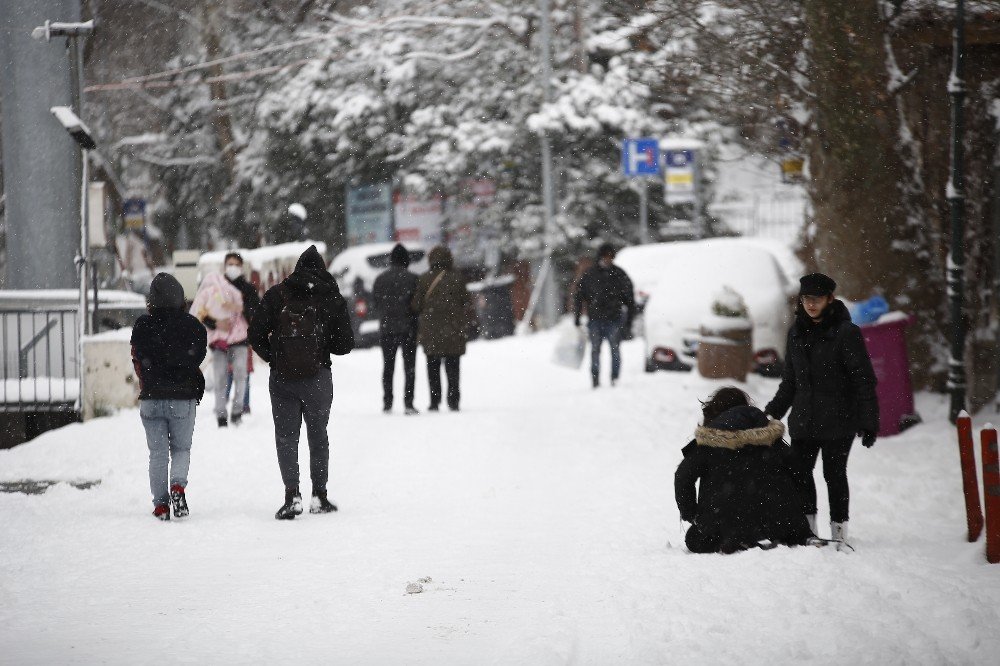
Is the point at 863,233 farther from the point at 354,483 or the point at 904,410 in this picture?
the point at 354,483

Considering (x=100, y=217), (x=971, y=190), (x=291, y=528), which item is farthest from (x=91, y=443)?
(x=971, y=190)

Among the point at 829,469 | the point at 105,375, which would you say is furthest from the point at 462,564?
the point at 105,375

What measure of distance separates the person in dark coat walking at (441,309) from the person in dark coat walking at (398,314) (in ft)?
0.34

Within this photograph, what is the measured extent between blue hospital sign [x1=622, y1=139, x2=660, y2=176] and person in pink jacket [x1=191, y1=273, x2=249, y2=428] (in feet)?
46.6

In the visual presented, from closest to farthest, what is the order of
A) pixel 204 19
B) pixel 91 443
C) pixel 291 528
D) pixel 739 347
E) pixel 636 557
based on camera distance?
pixel 636 557 → pixel 291 528 → pixel 91 443 → pixel 739 347 → pixel 204 19

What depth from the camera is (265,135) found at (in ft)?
115

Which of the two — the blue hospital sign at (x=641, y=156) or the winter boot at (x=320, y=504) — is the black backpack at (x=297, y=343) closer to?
the winter boot at (x=320, y=504)

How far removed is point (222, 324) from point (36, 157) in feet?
15.7

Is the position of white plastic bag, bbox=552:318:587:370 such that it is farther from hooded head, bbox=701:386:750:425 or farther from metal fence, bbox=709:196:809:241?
metal fence, bbox=709:196:809:241

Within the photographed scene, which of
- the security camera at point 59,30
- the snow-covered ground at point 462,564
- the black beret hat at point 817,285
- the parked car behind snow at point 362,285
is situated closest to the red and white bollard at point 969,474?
the snow-covered ground at point 462,564

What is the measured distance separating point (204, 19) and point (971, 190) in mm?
25388

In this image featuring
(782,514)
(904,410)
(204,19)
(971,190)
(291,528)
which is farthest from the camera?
(204,19)

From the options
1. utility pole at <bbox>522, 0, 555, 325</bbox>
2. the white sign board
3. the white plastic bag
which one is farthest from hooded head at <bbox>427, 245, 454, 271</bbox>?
utility pole at <bbox>522, 0, 555, 325</bbox>

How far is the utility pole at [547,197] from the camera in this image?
26734 mm
